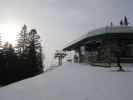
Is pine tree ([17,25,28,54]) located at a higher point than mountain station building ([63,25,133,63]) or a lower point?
higher

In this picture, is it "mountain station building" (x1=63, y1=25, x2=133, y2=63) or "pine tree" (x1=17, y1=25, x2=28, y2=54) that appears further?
"pine tree" (x1=17, y1=25, x2=28, y2=54)

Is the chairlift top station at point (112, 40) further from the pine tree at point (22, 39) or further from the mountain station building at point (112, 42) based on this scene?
the pine tree at point (22, 39)

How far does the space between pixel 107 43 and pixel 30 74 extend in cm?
2174

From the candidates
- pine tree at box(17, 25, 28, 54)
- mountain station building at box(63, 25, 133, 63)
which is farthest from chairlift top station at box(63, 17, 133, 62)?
pine tree at box(17, 25, 28, 54)

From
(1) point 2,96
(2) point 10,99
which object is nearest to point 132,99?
(2) point 10,99

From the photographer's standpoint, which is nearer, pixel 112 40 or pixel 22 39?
pixel 112 40

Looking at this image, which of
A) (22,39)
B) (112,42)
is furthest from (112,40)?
(22,39)

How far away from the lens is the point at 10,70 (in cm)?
3173

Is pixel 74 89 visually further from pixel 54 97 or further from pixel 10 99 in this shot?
pixel 10 99

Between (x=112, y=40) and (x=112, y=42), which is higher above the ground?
(x=112, y=40)

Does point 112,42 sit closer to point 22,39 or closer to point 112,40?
point 112,40

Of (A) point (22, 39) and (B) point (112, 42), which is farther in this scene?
(A) point (22, 39)

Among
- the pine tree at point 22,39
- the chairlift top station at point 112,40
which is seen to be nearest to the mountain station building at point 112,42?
the chairlift top station at point 112,40

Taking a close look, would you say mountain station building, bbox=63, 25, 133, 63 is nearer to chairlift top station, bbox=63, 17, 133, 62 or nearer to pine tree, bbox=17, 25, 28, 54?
chairlift top station, bbox=63, 17, 133, 62
